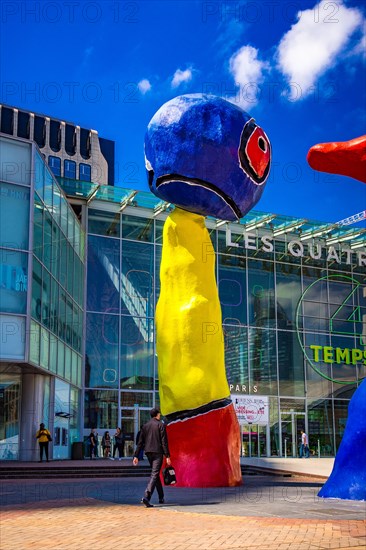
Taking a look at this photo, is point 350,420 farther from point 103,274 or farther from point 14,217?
point 103,274

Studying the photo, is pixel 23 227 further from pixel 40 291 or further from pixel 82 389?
pixel 82 389

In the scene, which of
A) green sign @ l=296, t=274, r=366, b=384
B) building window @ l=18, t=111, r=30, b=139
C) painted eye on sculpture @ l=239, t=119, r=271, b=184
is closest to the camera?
painted eye on sculpture @ l=239, t=119, r=271, b=184

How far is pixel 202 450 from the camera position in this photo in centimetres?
1414

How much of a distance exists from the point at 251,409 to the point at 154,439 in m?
22.4

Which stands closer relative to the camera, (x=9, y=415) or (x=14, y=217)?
(x=14, y=217)

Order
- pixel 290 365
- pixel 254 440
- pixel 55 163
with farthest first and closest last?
pixel 55 163, pixel 290 365, pixel 254 440

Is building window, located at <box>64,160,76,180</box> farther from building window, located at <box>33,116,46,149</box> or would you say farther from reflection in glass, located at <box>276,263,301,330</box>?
reflection in glass, located at <box>276,263,301,330</box>

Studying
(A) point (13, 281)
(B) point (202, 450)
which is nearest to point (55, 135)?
(A) point (13, 281)

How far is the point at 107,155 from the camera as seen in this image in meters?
94.4

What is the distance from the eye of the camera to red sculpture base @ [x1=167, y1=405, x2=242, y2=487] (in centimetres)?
1412

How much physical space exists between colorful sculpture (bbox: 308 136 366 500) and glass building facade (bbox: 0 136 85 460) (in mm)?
13188

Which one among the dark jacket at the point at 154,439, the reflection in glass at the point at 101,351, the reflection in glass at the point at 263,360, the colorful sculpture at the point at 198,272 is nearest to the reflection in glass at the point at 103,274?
the reflection in glass at the point at 101,351

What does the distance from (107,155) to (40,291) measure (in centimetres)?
7186

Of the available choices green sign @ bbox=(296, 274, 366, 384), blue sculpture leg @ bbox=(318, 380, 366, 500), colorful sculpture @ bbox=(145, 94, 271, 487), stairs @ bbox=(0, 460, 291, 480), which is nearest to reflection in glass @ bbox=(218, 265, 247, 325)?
green sign @ bbox=(296, 274, 366, 384)
